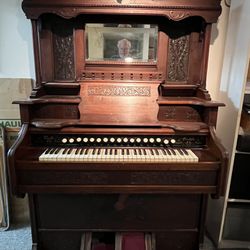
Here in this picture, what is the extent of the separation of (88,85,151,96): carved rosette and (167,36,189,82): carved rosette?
210 mm

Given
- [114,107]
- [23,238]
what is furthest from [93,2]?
[23,238]

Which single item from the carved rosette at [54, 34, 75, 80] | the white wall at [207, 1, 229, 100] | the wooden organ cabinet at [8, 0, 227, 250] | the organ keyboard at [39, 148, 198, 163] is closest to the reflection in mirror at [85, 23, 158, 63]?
the wooden organ cabinet at [8, 0, 227, 250]

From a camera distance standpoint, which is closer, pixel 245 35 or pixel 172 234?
pixel 245 35

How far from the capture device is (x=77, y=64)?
1582 millimetres

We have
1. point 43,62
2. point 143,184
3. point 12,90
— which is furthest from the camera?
point 12,90

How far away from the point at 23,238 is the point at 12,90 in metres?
1.11

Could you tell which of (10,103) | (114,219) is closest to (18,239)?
(114,219)

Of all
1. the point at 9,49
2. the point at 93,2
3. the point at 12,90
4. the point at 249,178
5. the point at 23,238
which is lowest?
the point at 23,238

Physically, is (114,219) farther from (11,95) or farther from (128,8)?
(128,8)

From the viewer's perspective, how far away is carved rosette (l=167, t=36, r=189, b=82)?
157cm

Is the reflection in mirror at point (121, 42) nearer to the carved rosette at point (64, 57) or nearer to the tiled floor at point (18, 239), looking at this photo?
→ the carved rosette at point (64, 57)

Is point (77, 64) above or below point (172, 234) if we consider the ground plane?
above

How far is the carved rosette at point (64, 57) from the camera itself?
1.55 m

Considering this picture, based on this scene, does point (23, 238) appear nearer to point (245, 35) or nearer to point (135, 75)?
point (135, 75)
